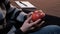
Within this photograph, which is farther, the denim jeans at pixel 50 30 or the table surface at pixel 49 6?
the table surface at pixel 49 6

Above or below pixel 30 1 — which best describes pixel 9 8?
above

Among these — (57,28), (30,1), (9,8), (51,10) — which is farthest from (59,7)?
(57,28)

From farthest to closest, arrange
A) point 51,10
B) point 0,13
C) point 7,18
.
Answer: point 51,10 < point 7,18 < point 0,13

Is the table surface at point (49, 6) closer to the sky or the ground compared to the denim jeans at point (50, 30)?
closer to the ground

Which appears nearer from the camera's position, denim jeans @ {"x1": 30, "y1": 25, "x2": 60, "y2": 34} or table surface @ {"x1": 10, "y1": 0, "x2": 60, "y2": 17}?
denim jeans @ {"x1": 30, "y1": 25, "x2": 60, "y2": 34}

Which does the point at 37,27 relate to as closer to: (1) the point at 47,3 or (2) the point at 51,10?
(2) the point at 51,10

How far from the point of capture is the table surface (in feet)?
3.96

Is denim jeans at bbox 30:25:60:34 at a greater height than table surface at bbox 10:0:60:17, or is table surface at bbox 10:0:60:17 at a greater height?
denim jeans at bbox 30:25:60:34

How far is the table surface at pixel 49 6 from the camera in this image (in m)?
1.21

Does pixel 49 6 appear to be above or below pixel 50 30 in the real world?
below

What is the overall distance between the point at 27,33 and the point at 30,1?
71 centimetres

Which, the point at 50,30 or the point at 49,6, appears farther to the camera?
the point at 49,6

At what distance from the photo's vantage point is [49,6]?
1346 mm

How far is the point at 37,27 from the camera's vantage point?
0.80 meters
